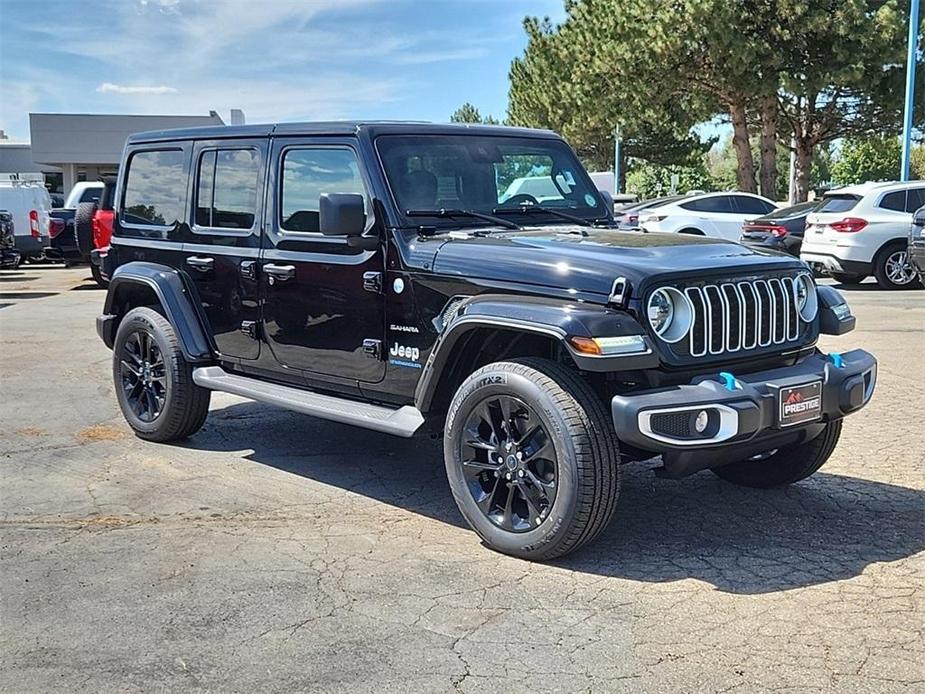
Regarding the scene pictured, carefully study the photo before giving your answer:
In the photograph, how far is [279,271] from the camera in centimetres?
545

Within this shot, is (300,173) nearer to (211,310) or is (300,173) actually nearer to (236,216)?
(236,216)

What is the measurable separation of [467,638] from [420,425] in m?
1.38

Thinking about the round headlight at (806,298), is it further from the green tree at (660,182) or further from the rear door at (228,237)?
the green tree at (660,182)

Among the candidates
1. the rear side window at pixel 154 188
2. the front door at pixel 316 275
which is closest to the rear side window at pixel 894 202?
the rear side window at pixel 154 188

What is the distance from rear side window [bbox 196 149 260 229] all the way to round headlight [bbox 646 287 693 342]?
8.63 feet

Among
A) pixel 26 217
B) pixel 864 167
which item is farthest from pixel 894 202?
pixel 864 167

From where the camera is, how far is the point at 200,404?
619 cm

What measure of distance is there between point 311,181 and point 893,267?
39.3ft

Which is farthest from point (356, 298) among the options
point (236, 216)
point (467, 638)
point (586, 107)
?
point (586, 107)

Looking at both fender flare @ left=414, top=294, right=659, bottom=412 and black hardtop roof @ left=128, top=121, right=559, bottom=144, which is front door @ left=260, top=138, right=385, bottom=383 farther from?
fender flare @ left=414, top=294, right=659, bottom=412

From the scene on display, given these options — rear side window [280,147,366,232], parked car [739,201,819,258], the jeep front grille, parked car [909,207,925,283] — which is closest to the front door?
rear side window [280,147,366,232]

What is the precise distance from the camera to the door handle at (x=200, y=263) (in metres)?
5.96

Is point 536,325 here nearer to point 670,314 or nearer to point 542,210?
point 670,314

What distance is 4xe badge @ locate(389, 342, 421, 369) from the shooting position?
4.82 m
